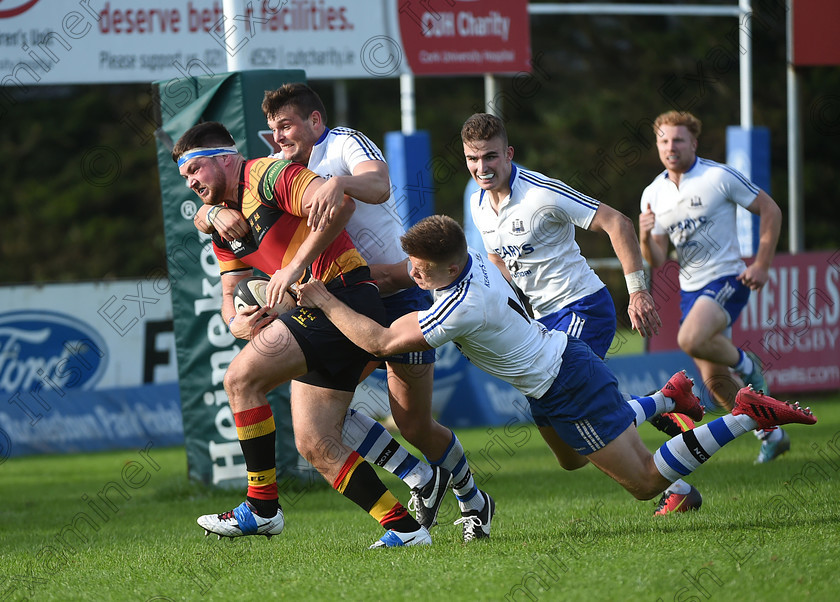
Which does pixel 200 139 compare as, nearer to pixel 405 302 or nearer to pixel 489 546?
pixel 405 302

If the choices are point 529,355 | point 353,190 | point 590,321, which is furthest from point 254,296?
point 590,321

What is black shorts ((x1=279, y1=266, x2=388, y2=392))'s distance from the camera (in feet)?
15.4

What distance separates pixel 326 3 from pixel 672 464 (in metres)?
8.62

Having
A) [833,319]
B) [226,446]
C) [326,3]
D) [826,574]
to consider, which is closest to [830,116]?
[833,319]

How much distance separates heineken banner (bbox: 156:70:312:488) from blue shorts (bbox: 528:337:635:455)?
2.90 meters

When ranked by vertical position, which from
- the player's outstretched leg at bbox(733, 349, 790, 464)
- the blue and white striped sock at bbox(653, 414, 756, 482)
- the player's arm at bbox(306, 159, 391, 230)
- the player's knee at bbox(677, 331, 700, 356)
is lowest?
the player's outstretched leg at bbox(733, 349, 790, 464)

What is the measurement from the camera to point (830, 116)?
2723cm

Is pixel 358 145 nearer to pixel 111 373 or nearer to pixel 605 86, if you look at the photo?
pixel 111 373

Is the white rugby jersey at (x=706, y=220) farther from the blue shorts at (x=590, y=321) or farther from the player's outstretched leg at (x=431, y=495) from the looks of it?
the player's outstretched leg at (x=431, y=495)

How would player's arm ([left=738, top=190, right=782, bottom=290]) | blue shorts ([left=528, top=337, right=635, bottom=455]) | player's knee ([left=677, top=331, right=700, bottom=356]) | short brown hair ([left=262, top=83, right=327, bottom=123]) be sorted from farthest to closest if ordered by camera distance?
player's knee ([left=677, top=331, right=700, bottom=356]) → player's arm ([left=738, top=190, right=782, bottom=290]) → short brown hair ([left=262, top=83, right=327, bottom=123]) → blue shorts ([left=528, top=337, right=635, bottom=455])

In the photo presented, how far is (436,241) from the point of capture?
173 inches

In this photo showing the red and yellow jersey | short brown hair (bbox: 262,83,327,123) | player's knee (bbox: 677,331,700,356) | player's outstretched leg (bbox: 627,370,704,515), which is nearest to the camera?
the red and yellow jersey

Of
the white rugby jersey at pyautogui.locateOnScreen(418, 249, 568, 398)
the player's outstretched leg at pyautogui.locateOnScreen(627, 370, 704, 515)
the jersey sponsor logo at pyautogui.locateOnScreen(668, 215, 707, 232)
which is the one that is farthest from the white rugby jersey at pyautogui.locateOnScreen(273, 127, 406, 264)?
the jersey sponsor logo at pyautogui.locateOnScreen(668, 215, 707, 232)

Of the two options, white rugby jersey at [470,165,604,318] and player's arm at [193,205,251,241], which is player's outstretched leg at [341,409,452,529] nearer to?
player's arm at [193,205,251,241]
